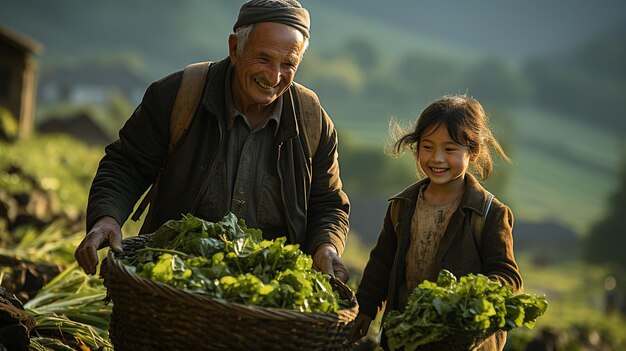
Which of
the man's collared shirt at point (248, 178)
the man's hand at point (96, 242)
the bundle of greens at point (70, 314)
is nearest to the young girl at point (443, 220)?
the man's collared shirt at point (248, 178)

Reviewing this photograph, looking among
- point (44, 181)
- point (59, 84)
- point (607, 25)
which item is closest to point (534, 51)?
point (607, 25)

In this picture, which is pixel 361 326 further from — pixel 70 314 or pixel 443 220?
pixel 70 314

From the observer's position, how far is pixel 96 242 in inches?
146

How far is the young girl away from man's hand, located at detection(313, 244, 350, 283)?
0.58 feet

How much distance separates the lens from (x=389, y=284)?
410 centimetres

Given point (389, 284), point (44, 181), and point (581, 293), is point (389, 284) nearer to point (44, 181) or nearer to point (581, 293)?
point (44, 181)

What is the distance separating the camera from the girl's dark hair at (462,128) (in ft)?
12.8

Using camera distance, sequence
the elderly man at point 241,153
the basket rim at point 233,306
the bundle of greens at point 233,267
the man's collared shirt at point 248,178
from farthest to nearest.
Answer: the man's collared shirt at point 248,178 → the elderly man at point 241,153 → the bundle of greens at point 233,267 → the basket rim at point 233,306

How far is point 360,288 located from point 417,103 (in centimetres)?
7416

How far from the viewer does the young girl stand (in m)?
3.84

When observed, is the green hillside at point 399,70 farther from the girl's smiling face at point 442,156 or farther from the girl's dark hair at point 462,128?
the girl's smiling face at point 442,156

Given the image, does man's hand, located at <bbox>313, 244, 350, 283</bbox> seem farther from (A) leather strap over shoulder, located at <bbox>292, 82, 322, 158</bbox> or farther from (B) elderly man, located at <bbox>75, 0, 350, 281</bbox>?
(A) leather strap over shoulder, located at <bbox>292, 82, 322, 158</bbox>

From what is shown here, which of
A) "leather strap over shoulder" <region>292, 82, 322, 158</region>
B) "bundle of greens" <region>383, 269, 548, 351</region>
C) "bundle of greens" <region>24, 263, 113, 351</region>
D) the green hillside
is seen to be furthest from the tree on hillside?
"bundle of greens" <region>383, 269, 548, 351</region>

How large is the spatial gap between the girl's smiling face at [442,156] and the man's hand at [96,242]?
53.6 inches
